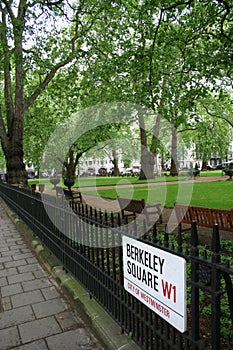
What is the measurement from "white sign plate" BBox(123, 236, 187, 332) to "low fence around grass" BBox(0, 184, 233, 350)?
0.03 m

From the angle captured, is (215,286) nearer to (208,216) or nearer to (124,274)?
(124,274)

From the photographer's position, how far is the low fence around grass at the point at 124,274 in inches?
71.8

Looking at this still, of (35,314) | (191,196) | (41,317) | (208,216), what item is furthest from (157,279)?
(191,196)

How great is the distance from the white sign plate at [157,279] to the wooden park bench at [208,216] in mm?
3221

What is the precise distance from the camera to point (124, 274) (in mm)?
2744

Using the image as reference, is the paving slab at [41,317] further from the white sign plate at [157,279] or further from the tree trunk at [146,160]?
the tree trunk at [146,160]

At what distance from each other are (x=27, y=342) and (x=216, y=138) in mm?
30332

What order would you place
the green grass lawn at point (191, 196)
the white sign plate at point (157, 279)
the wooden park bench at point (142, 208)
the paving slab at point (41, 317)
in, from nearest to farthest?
the white sign plate at point (157, 279) < the paving slab at point (41, 317) < the wooden park bench at point (142, 208) < the green grass lawn at point (191, 196)

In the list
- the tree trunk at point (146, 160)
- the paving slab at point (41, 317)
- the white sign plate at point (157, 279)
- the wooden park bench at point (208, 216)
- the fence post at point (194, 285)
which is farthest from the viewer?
the tree trunk at point (146, 160)

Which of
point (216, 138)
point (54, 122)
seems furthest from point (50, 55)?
point (216, 138)

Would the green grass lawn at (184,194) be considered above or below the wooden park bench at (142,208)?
below

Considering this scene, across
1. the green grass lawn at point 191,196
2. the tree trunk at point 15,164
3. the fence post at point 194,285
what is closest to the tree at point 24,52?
the tree trunk at point 15,164

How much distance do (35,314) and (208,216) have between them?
419 cm

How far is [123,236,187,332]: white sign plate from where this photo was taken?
200 cm
